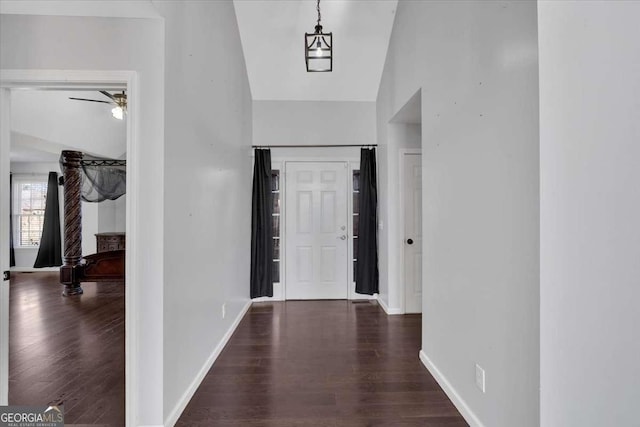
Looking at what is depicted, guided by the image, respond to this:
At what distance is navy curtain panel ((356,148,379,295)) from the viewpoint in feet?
13.9

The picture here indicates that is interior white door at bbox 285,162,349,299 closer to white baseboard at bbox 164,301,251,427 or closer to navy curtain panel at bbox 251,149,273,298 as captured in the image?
navy curtain panel at bbox 251,149,273,298

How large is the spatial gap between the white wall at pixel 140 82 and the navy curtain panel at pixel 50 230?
6212 millimetres

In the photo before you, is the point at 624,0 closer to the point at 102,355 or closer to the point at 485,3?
the point at 485,3

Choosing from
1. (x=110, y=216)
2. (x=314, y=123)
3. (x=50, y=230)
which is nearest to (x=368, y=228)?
(x=314, y=123)

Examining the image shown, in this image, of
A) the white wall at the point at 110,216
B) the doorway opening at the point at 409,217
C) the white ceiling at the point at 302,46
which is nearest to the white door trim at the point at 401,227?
the doorway opening at the point at 409,217

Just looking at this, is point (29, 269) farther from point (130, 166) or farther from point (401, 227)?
point (401, 227)

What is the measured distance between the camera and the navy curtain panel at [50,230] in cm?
642

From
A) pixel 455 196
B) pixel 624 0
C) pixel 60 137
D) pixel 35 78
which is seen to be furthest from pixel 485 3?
pixel 60 137

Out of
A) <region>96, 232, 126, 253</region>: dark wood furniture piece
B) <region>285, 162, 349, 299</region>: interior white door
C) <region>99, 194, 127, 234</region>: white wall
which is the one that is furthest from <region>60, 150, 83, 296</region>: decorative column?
<region>285, 162, 349, 299</region>: interior white door

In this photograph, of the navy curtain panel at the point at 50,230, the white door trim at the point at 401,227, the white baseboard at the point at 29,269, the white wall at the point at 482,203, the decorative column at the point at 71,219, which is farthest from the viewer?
the white baseboard at the point at 29,269

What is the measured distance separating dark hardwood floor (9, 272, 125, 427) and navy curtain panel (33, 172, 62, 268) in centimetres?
214

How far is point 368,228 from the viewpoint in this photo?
166 inches

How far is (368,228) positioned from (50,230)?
6764 millimetres

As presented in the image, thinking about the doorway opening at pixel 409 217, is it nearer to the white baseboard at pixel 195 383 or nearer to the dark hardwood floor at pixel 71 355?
the white baseboard at pixel 195 383
